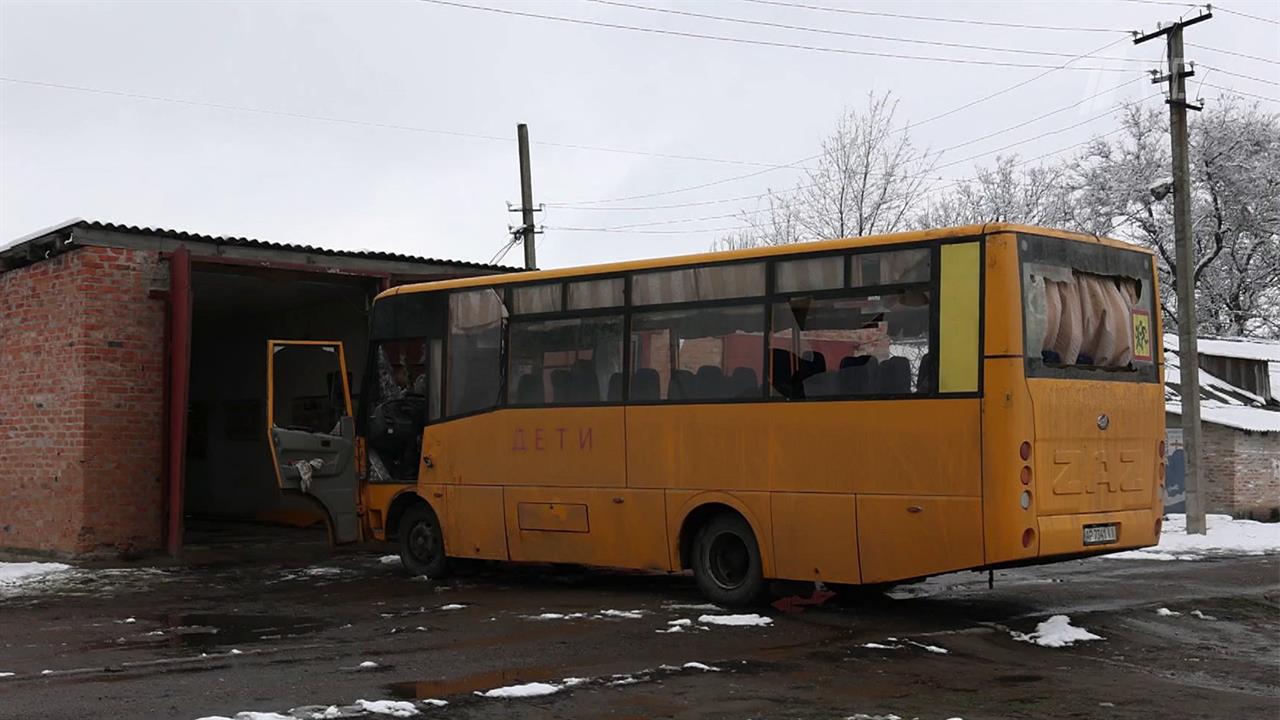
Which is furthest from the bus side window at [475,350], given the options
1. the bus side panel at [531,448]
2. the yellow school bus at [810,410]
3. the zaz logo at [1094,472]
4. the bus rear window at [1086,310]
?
the zaz logo at [1094,472]

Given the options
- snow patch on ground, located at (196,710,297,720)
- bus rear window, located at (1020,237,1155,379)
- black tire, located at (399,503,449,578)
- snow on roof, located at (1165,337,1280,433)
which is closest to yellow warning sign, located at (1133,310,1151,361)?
bus rear window, located at (1020,237,1155,379)

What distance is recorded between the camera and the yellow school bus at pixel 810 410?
10.8m

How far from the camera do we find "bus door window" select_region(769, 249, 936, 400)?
11164mm

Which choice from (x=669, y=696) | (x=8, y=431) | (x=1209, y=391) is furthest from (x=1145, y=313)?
(x=1209, y=391)

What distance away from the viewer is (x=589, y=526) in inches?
528

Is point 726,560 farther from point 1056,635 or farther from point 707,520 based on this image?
point 1056,635

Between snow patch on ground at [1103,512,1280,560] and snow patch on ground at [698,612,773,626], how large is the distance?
8.82 metres

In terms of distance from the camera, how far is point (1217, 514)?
92.7 ft

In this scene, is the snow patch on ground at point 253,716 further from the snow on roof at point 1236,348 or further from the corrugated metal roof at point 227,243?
the snow on roof at point 1236,348

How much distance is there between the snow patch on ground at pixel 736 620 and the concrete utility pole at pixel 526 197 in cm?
1961

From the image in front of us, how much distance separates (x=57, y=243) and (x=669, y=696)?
496 inches

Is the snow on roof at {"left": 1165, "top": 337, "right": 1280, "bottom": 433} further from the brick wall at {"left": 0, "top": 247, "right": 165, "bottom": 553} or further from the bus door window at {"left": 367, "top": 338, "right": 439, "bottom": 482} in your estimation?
the brick wall at {"left": 0, "top": 247, "right": 165, "bottom": 553}

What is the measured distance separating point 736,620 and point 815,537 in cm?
95

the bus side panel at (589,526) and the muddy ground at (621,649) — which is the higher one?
the bus side panel at (589,526)
